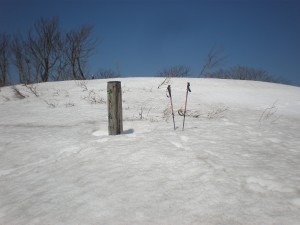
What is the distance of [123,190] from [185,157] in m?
0.74

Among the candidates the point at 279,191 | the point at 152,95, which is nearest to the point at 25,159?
the point at 279,191

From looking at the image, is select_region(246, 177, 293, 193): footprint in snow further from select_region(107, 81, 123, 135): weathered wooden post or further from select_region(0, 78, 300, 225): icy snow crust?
select_region(107, 81, 123, 135): weathered wooden post

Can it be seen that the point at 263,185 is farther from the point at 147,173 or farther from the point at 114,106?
the point at 114,106

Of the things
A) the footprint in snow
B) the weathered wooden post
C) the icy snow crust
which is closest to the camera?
the icy snow crust

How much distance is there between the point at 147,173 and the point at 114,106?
1.28 metres

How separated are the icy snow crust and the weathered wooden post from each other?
157mm

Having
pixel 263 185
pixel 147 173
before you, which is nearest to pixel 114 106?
pixel 147 173

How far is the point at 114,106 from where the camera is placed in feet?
9.50

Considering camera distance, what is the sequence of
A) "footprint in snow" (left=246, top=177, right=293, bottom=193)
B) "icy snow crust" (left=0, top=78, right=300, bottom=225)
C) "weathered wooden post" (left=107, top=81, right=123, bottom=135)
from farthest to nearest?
"weathered wooden post" (left=107, top=81, right=123, bottom=135), "footprint in snow" (left=246, top=177, right=293, bottom=193), "icy snow crust" (left=0, top=78, right=300, bottom=225)

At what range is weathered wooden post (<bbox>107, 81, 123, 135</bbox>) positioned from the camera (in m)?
2.87

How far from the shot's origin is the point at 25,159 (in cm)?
224

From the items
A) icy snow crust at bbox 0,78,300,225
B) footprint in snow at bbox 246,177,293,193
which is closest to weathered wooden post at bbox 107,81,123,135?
icy snow crust at bbox 0,78,300,225

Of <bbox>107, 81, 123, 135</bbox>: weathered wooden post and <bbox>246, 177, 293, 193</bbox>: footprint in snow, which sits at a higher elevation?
<bbox>107, 81, 123, 135</bbox>: weathered wooden post

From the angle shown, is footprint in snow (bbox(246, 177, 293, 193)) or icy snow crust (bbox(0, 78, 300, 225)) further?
footprint in snow (bbox(246, 177, 293, 193))
